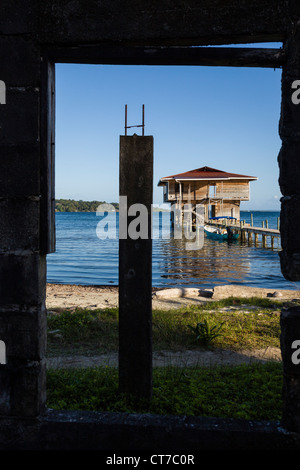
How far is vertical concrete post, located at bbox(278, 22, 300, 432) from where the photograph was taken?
295 centimetres

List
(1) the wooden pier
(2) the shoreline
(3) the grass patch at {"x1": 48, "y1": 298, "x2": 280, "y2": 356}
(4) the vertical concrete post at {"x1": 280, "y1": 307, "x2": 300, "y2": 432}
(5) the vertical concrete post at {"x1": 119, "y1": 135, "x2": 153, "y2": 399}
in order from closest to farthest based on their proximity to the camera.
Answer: (4) the vertical concrete post at {"x1": 280, "y1": 307, "x2": 300, "y2": 432}
(5) the vertical concrete post at {"x1": 119, "y1": 135, "x2": 153, "y2": 399}
(3) the grass patch at {"x1": 48, "y1": 298, "x2": 280, "y2": 356}
(2) the shoreline
(1) the wooden pier

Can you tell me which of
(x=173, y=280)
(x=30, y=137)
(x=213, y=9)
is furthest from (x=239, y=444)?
(x=173, y=280)

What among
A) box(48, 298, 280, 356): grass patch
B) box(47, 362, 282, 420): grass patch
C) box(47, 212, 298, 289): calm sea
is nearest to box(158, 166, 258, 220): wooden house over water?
box(47, 212, 298, 289): calm sea

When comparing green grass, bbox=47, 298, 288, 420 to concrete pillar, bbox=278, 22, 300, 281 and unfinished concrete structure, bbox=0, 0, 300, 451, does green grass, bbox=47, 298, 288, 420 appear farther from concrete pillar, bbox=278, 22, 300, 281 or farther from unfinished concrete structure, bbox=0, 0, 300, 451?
concrete pillar, bbox=278, 22, 300, 281

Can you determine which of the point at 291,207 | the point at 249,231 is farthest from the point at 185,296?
the point at 249,231

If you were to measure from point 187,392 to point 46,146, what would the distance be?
3047 mm

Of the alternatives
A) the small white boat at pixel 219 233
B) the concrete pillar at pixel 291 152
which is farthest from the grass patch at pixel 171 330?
the small white boat at pixel 219 233

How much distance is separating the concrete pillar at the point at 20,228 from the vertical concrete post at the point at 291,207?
1.99 metres

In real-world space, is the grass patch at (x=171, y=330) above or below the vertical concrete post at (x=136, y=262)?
below

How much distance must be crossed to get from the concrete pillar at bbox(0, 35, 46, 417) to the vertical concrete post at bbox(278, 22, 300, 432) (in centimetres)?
199

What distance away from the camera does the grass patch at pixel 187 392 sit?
3.76m

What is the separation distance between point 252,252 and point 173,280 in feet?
51.2

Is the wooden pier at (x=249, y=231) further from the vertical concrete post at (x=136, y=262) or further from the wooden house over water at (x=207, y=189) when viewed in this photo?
the vertical concrete post at (x=136, y=262)

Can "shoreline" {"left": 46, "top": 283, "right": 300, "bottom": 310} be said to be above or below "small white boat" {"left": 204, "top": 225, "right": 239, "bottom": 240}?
below
